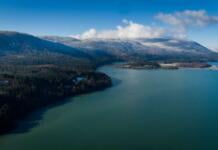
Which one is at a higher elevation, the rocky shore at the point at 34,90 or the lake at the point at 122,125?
the rocky shore at the point at 34,90

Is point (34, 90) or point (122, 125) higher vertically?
point (34, 90)

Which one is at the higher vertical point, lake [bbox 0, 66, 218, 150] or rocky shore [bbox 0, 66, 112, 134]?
rocky shore [bbox 0, 66, 112, 134]

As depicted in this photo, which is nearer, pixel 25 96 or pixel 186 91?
pixel 25 96

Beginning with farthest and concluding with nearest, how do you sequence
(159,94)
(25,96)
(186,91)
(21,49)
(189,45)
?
(189,45)
(21,49)
(186,91)
(159,94)
(25,96)

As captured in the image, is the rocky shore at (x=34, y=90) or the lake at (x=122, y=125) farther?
the rocky shore at (x=34, y=90)

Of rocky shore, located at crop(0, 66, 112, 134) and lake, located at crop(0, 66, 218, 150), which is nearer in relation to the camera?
lake, located at crop(0, 66, 218, 150)

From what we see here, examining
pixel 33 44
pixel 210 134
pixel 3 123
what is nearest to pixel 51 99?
pixel 3 123

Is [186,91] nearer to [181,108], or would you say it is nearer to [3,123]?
[181,108]

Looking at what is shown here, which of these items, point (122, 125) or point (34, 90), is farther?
point (34, 90)
